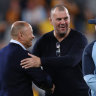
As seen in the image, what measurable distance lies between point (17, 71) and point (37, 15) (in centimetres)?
516

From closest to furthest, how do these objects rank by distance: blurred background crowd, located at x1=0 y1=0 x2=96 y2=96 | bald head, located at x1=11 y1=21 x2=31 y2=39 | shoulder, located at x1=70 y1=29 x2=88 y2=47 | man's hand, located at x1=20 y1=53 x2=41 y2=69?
1. man's hand, located at x1=20 y1=53 x2=41 y2=69
2. bald head, located at x1=11 y1=21 x2=31 y2=39
3. shoulder, located at x1=70 y1=29 x2=88 y2=47
4. blurred background crowd, located at x1=0 y1=0 x2=96 y2=96

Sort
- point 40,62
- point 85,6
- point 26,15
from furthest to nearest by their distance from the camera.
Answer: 1. point 85,6
2. point 26,15
3. point 40,62

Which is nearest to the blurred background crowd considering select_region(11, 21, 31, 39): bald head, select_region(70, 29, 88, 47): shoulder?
select_region(70, 29, 88, 47): shoulder

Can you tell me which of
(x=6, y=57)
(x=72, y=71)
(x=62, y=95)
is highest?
(x=6, y=57)

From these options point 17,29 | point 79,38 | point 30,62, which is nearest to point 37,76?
point 30,62

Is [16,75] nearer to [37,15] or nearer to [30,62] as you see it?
[30,62]

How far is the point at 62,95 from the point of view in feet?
16.6

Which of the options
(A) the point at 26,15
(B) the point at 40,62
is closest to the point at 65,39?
(B) the point at 40,62

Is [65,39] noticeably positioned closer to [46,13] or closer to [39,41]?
[39,41]

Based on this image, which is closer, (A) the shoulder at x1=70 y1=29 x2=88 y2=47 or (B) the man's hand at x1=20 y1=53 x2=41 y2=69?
(B) the man's hand at x1=20 y1=53 x2=41 y2=69

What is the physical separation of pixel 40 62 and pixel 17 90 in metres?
0.49

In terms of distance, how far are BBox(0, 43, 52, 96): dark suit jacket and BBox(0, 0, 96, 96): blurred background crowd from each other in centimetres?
460

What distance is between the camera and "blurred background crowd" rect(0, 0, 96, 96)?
9315mm

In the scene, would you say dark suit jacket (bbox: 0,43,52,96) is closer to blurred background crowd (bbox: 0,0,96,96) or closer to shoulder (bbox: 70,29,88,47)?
shoulder (bbox: 70,29,88,47)
